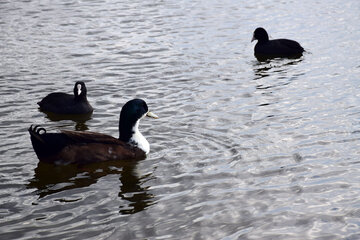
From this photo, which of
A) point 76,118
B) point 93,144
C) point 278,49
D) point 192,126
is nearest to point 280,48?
point 278,49

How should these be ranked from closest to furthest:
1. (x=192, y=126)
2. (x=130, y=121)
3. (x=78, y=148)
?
(x=78, y=148)
(x=130, y=121)
(x=192, y=126)

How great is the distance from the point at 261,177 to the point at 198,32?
12750 millimetres

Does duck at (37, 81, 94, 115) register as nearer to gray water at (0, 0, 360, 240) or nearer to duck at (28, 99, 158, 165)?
gray water at (0, 0, 360, 240)

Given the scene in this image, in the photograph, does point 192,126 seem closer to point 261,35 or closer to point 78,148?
point 78,148

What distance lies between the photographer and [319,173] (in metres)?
10.2

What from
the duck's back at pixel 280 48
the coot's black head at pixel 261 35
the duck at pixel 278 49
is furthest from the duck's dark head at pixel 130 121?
the coot's black head at pixel 261 35

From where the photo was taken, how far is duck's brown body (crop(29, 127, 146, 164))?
35.9ft

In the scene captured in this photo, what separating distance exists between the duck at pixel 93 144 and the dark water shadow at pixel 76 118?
6.97 feet

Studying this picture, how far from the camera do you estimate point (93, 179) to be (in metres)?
10.6

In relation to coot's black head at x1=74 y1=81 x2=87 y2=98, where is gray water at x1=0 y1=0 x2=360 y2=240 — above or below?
below

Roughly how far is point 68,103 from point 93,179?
426 cm

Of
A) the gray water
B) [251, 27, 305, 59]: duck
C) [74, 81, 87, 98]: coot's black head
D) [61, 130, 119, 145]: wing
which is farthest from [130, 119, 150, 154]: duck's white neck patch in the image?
[251, 27, 305, 59]: duck

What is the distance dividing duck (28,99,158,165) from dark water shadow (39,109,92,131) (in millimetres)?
2123

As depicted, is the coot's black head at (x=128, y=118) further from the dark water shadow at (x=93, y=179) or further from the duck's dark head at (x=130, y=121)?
the dark water shadow at (x=93, y=179)
